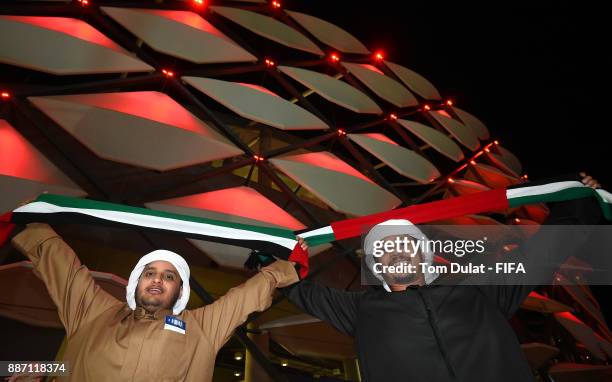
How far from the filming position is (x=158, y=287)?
2525 millimetres

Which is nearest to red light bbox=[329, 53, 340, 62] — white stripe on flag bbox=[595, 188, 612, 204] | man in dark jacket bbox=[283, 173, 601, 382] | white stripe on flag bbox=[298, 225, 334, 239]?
white stripe on flag bbox=[298, 225, 334, 239]

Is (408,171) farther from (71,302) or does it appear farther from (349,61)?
(71,302)

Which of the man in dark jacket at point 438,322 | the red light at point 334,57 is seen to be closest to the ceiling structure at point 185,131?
the red light at point 334,57

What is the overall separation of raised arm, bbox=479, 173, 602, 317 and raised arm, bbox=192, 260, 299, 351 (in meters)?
1.57

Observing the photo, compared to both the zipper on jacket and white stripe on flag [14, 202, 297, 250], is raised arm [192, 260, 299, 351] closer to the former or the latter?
white stripe on flag [14, 202, 297, 250]

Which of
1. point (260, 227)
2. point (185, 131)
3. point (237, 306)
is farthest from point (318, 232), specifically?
point (185, 131)

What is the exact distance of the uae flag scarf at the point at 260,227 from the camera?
2885mm

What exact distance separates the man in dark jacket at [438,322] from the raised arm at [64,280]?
1.41m

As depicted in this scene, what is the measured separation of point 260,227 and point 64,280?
155 centimetres

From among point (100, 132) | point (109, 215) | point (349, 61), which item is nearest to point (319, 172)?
point (100, 132)

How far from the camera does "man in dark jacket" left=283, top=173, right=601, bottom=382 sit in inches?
87.0

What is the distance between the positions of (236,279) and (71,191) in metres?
3.81

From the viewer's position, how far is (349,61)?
11.9m

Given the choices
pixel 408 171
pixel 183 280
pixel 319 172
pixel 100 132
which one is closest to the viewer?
pixel 183 280
